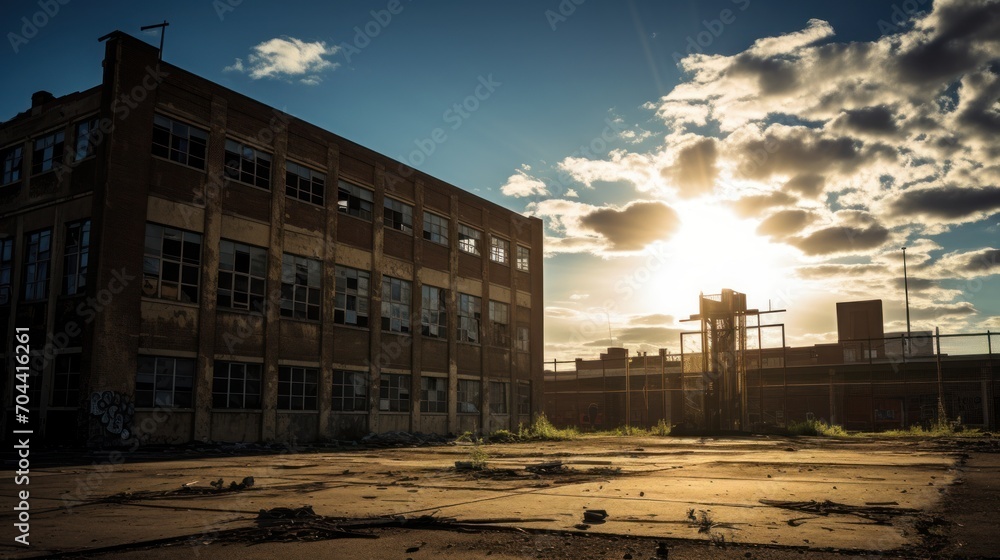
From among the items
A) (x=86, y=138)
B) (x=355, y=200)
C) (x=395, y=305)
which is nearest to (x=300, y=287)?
(x=355, y=200)

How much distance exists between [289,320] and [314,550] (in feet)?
73.0

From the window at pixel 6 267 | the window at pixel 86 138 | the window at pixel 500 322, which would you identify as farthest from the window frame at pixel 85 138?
the window at pixel 500 322

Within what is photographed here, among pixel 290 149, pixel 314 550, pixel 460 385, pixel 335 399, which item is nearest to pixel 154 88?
pixel 290 149

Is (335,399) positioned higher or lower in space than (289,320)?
lower

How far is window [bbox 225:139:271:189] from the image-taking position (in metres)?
24.7

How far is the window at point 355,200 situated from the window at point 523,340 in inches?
516

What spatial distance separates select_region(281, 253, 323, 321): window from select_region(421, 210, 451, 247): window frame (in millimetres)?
7402

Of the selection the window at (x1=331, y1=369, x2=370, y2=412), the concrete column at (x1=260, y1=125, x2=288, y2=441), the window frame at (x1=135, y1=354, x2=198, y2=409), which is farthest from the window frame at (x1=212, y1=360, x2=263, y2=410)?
the window at (x1=331, y1=369, x2=370, y2=412)

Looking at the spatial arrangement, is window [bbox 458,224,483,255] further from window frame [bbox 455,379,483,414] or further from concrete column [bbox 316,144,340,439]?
concrete column [bbox 316,144,340,439]

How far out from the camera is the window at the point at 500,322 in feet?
126

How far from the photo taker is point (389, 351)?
30719mm

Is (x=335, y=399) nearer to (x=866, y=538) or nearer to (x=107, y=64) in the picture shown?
(x=107, y=64)

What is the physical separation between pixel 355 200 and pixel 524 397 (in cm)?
1609

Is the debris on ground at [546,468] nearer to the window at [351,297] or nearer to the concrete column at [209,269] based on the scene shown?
the concrete column at [209,269]
